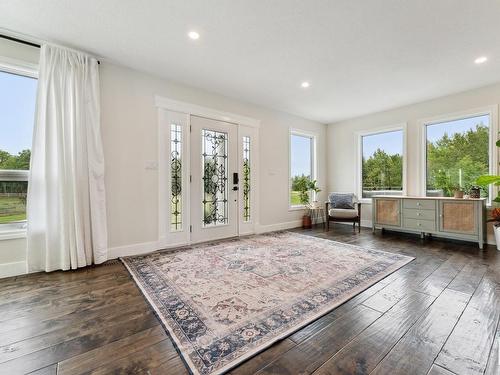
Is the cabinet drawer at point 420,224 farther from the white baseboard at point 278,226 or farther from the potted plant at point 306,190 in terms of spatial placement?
the white baseboard at point 278,226

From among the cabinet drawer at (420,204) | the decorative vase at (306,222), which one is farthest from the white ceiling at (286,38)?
the decorative vase at (306,222)

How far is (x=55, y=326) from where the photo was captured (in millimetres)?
1663

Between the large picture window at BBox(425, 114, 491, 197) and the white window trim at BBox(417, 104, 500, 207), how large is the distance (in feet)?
0.16

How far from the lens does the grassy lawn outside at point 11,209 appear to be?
8.65 feet

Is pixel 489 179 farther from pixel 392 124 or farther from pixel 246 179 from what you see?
pixel 246 179

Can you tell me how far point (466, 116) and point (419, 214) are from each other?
6.33ft

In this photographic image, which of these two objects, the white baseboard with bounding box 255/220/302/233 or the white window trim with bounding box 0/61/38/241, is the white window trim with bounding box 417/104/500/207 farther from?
the white window trim with bounding box 0/61/38/241

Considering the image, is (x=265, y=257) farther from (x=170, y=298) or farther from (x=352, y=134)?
(x=352, y=134)

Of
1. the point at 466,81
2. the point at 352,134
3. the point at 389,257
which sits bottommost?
the point at 389,257

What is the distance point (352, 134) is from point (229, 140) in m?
3.26

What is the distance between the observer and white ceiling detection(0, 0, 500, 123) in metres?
2.20

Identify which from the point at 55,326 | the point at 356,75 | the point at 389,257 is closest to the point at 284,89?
the point at 356,75

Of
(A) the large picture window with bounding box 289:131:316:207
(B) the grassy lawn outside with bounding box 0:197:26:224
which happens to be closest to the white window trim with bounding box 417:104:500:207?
(A) the large picture window with bounding box 289:131:316:207

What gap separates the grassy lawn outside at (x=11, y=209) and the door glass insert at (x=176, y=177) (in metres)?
1.73
